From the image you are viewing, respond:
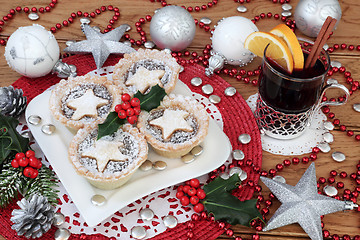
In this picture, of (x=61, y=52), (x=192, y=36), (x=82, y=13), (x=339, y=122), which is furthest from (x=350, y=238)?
(x=82, y=13)

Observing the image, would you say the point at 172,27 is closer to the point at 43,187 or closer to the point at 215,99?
the point at 215,99

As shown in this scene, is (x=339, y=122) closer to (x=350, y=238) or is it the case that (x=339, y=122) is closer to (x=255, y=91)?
(x=255, y=91)

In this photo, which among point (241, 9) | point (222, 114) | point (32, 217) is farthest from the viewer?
point (241, 9)

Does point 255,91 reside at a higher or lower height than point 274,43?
lower

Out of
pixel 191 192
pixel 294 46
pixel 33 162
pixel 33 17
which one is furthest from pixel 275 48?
pixel 33 17

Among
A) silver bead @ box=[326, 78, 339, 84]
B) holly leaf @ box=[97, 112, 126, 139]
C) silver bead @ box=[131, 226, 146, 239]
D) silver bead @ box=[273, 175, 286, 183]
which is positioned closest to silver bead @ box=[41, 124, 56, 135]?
holly leaf @ box=[97, 112, 126, 139]
